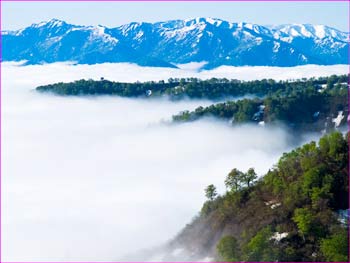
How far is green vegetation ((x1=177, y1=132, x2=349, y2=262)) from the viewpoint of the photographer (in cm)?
4809

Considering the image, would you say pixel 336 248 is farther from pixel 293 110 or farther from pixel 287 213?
pixel 293 110

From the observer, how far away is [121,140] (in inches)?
7032

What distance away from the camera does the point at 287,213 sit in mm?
53188

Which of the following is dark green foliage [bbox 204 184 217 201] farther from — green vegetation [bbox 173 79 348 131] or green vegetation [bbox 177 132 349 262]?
green vegetation [bbox 173 79 348 131]

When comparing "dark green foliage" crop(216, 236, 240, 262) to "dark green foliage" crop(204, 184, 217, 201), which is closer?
"dark green foliage" crop(216, 236, 240, 262)

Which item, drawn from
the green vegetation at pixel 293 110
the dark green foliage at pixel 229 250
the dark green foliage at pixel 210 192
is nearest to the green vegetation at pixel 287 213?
the dark green foliage at pixel 229 250

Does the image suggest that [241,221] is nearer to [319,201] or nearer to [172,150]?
[319,201]

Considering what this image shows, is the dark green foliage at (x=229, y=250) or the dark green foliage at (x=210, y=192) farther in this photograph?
the dark green foliage at (x=210, y=192)

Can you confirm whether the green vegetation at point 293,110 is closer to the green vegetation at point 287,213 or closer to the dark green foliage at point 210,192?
the dark green foliage at point 210,192

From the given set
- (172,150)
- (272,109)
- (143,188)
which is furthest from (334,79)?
(143,188)

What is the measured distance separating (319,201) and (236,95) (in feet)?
487

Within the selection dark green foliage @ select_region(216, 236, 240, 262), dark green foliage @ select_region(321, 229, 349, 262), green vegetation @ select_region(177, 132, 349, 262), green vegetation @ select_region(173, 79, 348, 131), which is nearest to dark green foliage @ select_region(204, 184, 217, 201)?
green vegetation @ select_region(177, 132, 349, 262)

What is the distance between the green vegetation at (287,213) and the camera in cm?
4809

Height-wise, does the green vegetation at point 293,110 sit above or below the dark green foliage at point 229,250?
above
